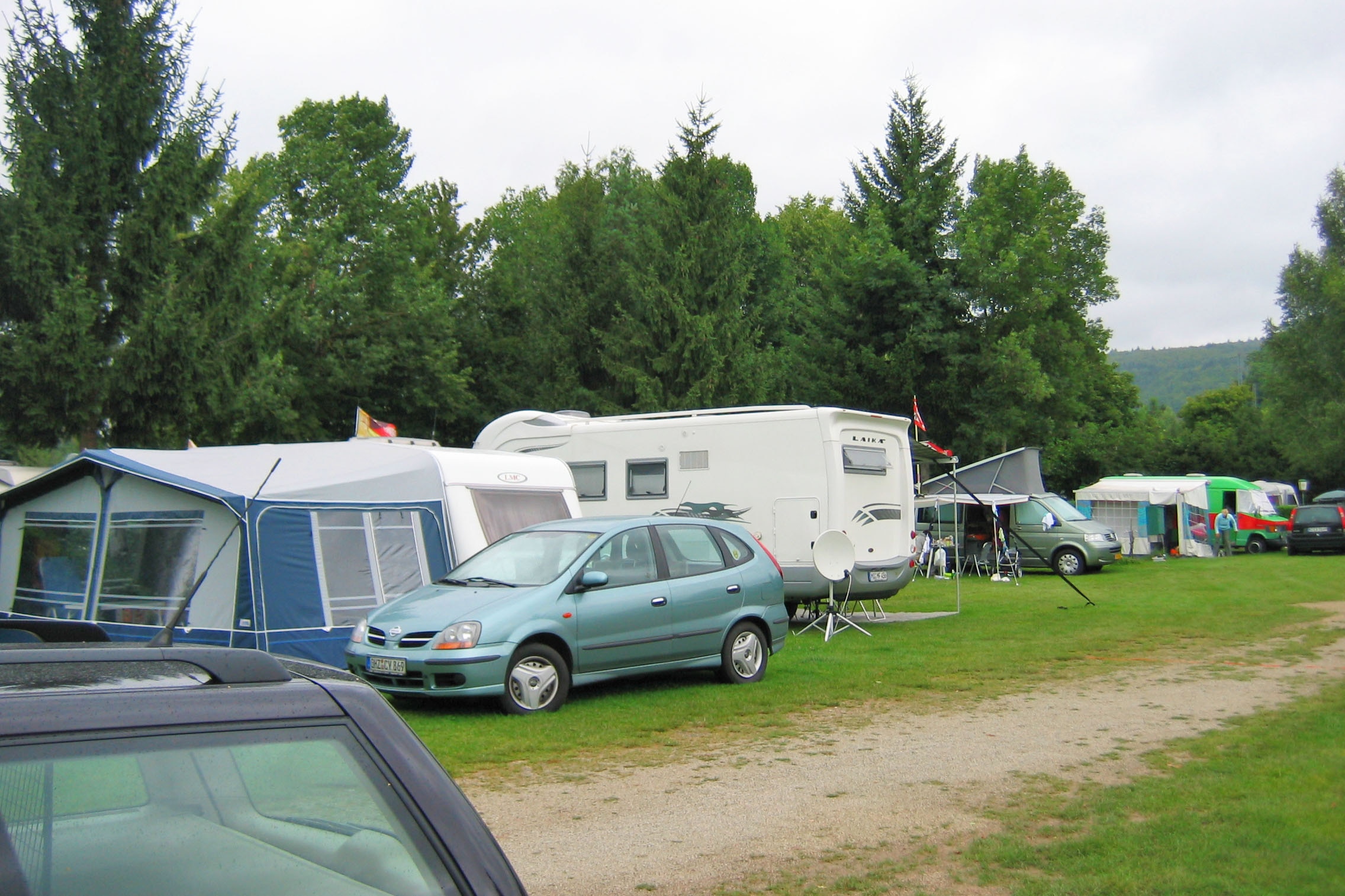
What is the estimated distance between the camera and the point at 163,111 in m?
20.3

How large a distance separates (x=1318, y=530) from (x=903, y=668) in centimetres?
2805

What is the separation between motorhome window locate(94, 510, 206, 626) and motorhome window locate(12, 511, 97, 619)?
0.36 meters

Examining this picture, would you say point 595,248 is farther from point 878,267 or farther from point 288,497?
point 288,497

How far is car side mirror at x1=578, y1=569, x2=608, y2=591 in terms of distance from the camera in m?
9.64

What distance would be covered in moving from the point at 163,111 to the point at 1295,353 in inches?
1873

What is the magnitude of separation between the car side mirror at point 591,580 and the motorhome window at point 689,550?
0.96 meters

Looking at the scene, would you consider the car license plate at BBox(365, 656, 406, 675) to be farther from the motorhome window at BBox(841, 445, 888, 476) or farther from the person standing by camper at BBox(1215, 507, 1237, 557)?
the person standing by camper at BBox(1215, 507, 1237, 557)

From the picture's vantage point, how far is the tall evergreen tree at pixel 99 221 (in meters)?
18.9

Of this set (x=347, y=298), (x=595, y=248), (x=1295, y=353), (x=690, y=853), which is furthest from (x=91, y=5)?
(x=1295, y=353)

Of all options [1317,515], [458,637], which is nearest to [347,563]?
[458,637]

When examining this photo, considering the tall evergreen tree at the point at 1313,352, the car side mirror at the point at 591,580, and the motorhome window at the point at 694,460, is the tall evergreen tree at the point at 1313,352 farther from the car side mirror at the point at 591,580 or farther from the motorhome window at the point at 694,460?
the car side mirror at the point at 591,580

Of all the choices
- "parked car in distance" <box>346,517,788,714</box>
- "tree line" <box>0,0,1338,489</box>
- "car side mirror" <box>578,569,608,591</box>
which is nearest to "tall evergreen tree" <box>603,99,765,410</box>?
"tree line" <box>0,0,1338,489</box>

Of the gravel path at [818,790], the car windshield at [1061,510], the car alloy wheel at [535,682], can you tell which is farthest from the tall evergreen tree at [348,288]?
the gravel path at [818,790]

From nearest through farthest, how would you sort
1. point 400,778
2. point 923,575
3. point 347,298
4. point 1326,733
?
point 400,778 < point 1326,733 < point 923,575 < point 347,298
